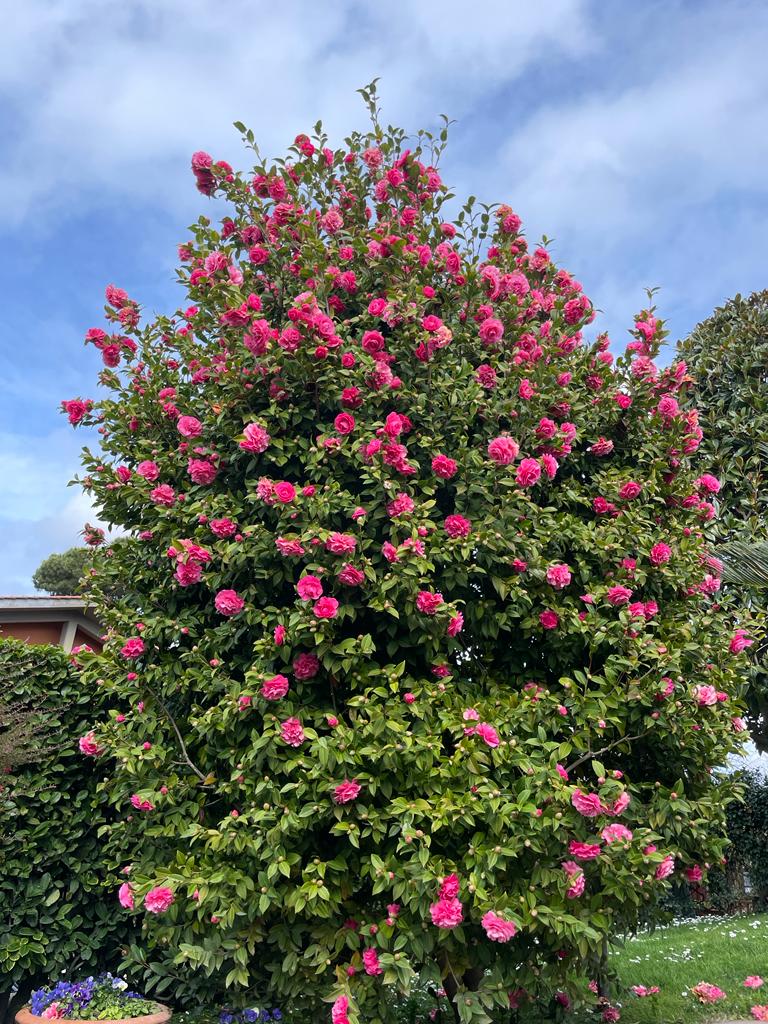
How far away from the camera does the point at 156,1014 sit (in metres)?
4.57

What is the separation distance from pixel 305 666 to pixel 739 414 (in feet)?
20.9

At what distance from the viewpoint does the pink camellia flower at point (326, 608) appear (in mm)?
3354

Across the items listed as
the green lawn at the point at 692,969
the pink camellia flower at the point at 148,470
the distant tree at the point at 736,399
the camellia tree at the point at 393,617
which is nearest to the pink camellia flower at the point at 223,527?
the camellia tree at the point at 393,617

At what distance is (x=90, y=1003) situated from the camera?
4.66 meters

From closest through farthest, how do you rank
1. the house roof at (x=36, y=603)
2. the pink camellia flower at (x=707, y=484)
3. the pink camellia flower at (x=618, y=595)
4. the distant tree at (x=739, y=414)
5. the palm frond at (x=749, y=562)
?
the pink camellia flower at (x=618, y=595), the pink camellia flower at (x=707, y=484), the palm frond at (x=749, y=562), the distant tree at (x=739, y=414), the house roof at (x=36, y=603)

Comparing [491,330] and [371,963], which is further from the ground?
[491,330]

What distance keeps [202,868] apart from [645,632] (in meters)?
2.64

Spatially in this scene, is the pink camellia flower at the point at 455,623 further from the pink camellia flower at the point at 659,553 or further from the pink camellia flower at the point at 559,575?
the pink camellia flower at the point at 659,553

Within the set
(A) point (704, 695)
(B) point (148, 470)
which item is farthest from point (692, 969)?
(B) point (148, 470)

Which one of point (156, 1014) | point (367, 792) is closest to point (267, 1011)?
point (156, 1014)

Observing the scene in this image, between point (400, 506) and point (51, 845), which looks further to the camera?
Answer: point (51, 845)

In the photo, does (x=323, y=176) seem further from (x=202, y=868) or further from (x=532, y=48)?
(x=202, y=868)

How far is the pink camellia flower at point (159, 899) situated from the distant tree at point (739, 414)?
527cm

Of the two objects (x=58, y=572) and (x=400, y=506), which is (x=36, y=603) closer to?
(x=400, y=506)
